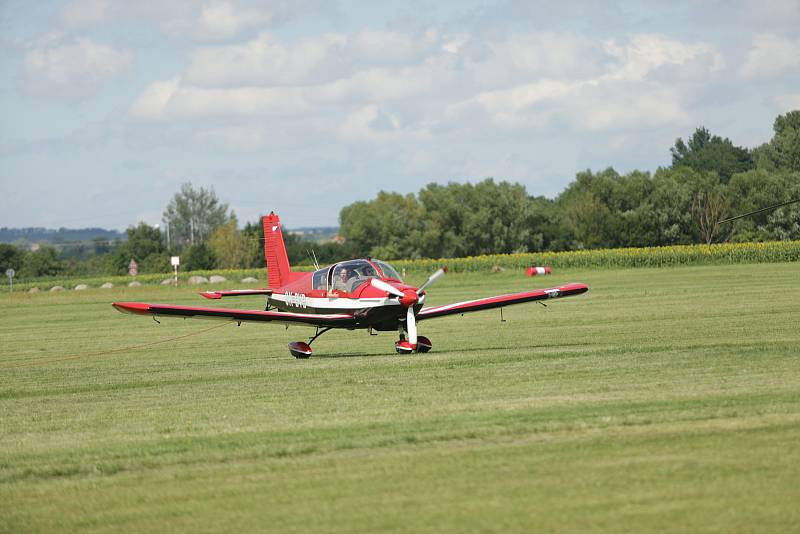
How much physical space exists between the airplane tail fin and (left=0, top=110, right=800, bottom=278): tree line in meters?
63.3

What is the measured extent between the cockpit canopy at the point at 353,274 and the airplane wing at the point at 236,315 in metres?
0.56

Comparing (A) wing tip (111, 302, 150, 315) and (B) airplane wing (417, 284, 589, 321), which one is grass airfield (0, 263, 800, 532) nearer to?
(B) airplane wing (417, 284, 589, 321)

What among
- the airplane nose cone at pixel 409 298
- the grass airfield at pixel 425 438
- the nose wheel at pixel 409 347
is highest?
the airplane nose cone at pixel 409 298

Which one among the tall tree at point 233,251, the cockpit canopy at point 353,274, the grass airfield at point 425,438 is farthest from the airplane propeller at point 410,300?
the tall tree at point 233,251

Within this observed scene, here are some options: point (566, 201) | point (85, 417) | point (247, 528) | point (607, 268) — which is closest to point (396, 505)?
point (247, 528)

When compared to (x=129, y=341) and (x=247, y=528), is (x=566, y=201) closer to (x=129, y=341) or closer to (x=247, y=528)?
(x=129, y=341)

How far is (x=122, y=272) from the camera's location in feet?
396

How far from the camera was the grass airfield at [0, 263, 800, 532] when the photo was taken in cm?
730

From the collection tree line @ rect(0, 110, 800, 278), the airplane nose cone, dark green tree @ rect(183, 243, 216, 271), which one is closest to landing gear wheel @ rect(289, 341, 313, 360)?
the airplane nose cone

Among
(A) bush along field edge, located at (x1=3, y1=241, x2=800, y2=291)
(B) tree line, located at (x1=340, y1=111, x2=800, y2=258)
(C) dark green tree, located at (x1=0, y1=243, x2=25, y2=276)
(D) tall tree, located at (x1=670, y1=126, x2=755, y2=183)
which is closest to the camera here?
(A) bush along field edge, located at (x1=3, y1=241, x2=800, y2=291)

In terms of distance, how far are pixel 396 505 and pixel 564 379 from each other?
6.66 m

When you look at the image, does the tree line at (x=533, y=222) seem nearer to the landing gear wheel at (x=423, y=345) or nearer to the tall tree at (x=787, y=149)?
the tall tree at (x=787, y=149)

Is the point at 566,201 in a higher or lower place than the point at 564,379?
higher

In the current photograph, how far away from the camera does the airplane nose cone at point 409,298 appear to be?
61.1 feet
